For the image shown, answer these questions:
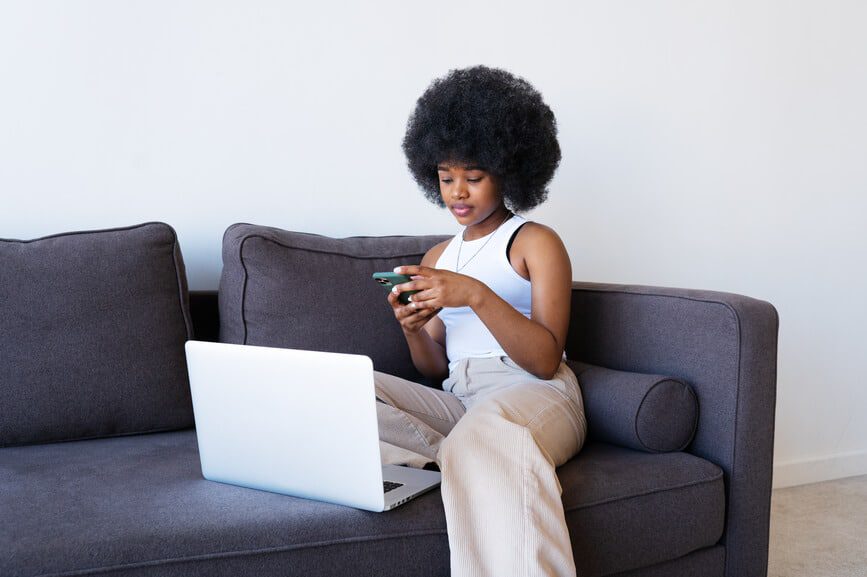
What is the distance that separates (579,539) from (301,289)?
864mm

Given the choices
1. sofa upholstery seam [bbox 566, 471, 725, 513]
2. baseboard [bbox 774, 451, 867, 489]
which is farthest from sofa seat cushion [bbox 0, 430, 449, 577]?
baseboard [bbox 774, 451, 867, 489]

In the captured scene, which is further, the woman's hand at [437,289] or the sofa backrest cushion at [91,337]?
the sofa backrest cushion at [91,337]

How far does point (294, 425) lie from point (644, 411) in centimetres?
70

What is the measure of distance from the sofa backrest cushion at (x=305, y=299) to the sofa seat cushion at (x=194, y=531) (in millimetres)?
520

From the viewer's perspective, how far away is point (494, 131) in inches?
75.2

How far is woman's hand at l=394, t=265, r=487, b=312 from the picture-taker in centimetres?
159

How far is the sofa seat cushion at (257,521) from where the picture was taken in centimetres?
126

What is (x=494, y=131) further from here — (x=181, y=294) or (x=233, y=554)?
(x=233, y=554)

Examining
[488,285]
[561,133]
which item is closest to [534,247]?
[488,285]

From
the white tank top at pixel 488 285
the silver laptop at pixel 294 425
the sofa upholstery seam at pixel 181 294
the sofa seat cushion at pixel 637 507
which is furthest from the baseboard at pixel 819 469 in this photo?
the sofa upholstery seam at pixel 181 294

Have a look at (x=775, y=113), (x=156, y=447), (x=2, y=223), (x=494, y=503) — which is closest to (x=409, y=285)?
(x=494, y=503)

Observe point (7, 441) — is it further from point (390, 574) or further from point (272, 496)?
point (390, 574)

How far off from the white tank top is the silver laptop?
45cm

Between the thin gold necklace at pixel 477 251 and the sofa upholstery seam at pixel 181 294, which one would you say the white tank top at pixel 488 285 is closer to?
the thin gold necklace at pixel 477 251
